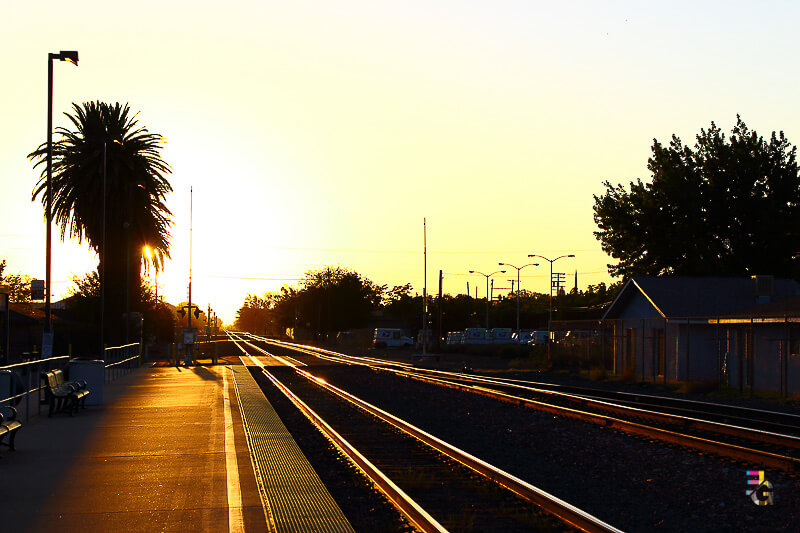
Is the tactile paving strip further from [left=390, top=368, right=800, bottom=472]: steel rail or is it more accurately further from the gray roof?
the gray roof

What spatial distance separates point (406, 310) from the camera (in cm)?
15175

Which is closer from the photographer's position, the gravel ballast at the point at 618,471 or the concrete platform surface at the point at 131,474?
the concrete platform surface at the point at 131,474

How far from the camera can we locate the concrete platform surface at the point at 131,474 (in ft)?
30.5

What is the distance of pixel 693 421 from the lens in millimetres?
18531

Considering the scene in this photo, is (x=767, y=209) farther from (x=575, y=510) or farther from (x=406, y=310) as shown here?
(x=406, y=310)

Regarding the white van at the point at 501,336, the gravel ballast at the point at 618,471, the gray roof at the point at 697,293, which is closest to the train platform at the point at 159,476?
Result: the gravel ballast at the point at 618,471

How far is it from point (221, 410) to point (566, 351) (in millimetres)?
30779

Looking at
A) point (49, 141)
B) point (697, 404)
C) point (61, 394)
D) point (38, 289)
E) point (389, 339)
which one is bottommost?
point (389, 339)

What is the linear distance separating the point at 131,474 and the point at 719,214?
56.7 m

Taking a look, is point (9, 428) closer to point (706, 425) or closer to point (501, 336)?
point (706, 425)

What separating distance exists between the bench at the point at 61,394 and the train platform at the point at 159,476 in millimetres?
342

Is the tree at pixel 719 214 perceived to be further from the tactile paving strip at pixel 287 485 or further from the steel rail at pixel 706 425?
the tactile paving strip at pixel 287 485

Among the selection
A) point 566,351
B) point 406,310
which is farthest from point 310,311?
point 566,351

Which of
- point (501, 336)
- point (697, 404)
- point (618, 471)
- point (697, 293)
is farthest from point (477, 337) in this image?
point (618, 471)
